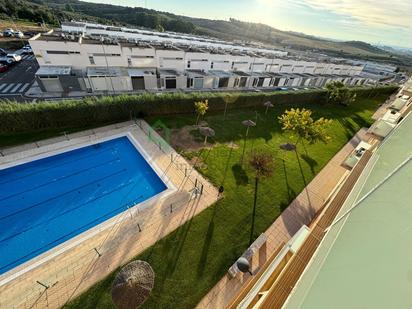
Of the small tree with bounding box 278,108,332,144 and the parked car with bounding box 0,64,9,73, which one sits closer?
the small tree with bounding box 278,108,332,144

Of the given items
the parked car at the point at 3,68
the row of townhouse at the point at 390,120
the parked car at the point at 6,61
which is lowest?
the parked car at the point at 3,68

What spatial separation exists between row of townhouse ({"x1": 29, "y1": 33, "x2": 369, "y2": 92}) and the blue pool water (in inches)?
613

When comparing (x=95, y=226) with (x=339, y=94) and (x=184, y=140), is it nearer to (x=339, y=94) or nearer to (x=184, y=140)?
(x=184, y=140)

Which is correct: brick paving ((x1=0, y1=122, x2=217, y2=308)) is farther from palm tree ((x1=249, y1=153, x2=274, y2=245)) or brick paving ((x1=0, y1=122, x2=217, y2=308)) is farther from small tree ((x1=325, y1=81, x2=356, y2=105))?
small tree ((x1=325, y1=81, x2=356, y2=105))

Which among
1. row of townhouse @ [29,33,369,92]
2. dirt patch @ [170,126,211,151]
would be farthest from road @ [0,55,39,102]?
dirt patch @ [170,126,211,151]

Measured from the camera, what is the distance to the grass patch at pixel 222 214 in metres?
7.95

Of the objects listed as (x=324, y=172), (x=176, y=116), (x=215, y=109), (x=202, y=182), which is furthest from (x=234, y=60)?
(x=202, y=182)

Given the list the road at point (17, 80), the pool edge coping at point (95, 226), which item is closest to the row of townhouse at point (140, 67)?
the road at point (17, 80)

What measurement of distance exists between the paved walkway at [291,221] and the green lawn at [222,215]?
346mm

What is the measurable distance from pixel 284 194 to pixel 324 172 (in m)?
5.36

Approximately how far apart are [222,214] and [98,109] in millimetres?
14293

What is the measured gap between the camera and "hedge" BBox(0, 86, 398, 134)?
1502 cm

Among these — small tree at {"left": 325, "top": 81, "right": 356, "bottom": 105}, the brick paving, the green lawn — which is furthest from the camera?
small tree at {"left": 325, "top": 81, "right": 356, "bottom": 105}

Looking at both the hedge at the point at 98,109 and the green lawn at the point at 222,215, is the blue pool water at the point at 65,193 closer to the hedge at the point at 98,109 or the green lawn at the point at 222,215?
the hedge at the point at 98,109
